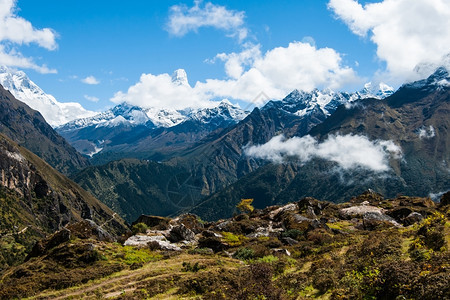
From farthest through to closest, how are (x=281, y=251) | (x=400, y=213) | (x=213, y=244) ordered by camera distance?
(x=400, y=213), (x=213, y=244), (x=281, y=251)

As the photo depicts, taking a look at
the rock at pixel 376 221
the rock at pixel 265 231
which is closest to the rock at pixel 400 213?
the rock at pixel 376 221

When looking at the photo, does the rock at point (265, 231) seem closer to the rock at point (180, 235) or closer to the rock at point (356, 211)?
the rock at point (180, 235)

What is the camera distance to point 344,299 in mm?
15430

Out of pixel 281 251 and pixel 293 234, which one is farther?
pixel 293 234

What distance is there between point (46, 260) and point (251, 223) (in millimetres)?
31918

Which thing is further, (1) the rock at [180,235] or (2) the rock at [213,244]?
(1) the rock at [180,235]

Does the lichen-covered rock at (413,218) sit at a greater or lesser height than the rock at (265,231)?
greater

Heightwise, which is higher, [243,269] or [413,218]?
[413,218]

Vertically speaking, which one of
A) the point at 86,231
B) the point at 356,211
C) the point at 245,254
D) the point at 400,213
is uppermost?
the point at 400,213

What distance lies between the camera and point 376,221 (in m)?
48.2

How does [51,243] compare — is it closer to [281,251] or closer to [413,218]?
[281,251]

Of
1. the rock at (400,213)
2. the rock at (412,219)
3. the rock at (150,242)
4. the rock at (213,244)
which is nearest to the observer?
the rock at (150,242)

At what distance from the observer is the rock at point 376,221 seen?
46.4 m

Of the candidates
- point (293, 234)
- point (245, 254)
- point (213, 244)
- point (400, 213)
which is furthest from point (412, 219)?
point (213, 244)
